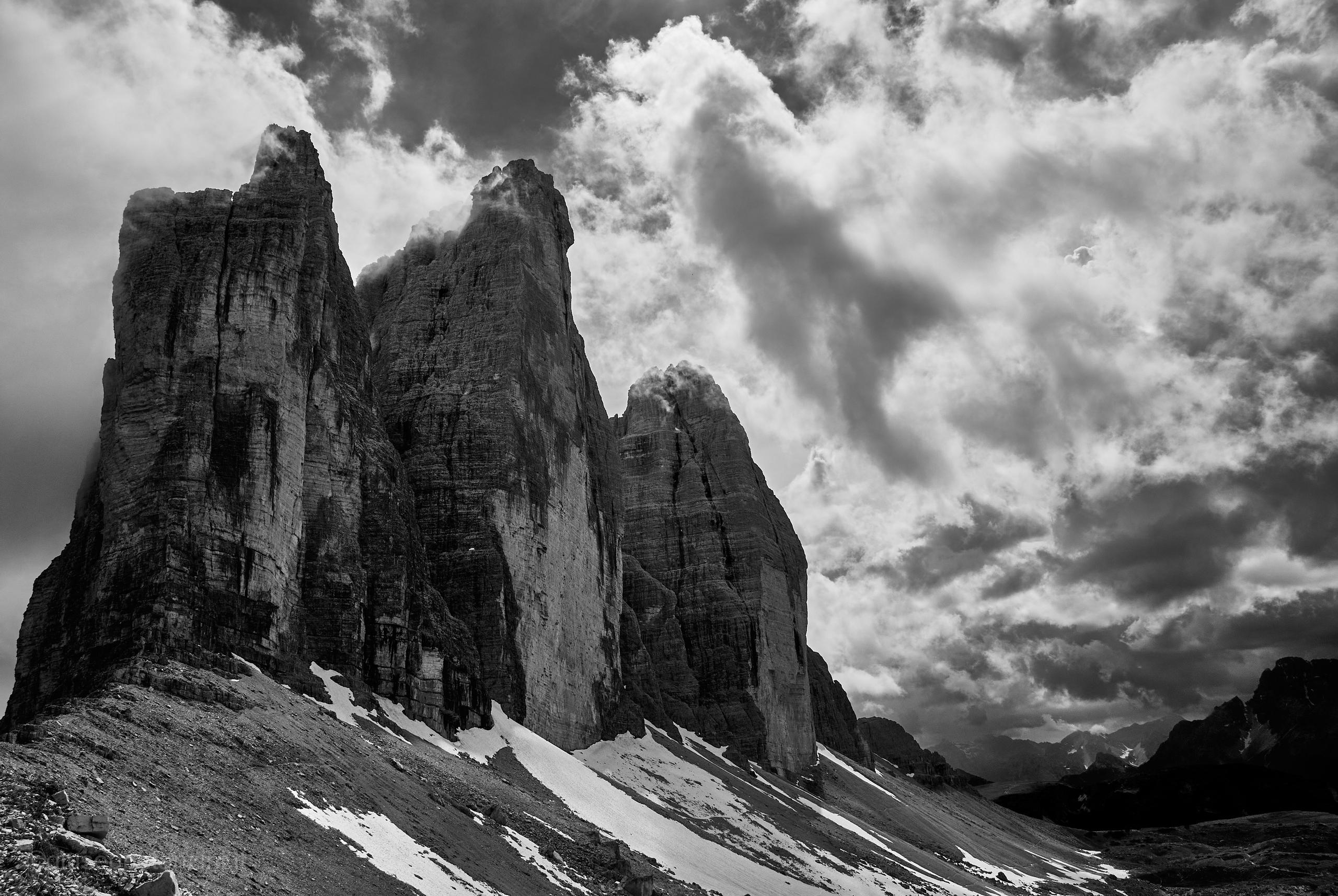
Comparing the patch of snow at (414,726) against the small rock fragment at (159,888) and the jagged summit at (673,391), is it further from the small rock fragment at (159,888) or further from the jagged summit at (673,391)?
the jagged summit at (673,391)

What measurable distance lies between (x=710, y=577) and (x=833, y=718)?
43928 mm

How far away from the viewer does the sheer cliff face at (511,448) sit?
2997 inches

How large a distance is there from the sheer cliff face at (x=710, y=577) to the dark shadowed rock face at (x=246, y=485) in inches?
1486

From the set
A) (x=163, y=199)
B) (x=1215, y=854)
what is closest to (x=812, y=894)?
(x=163, y=199)

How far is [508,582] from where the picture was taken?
7606 centimetres

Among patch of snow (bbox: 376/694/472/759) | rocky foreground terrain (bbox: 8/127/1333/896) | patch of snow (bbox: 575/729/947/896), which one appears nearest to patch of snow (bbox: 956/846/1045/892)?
rocky foreground terrain (bbox: 8/127/1333/896)

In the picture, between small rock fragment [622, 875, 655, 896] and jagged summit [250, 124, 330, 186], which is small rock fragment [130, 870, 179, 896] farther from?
jagged summit [250, 124, 330, 186]

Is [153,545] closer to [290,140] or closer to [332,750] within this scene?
[332,750]

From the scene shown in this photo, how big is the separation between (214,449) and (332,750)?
16.0 m

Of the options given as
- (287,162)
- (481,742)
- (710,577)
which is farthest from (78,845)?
(710,577)

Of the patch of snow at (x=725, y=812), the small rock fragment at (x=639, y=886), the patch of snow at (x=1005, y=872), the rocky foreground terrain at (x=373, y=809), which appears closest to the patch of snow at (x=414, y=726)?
the rocky foreground terrain at (x=373, y=809)

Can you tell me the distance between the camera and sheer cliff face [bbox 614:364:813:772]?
11275 cm

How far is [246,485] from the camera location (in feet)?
182

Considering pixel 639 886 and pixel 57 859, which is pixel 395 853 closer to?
pixel 639 886
